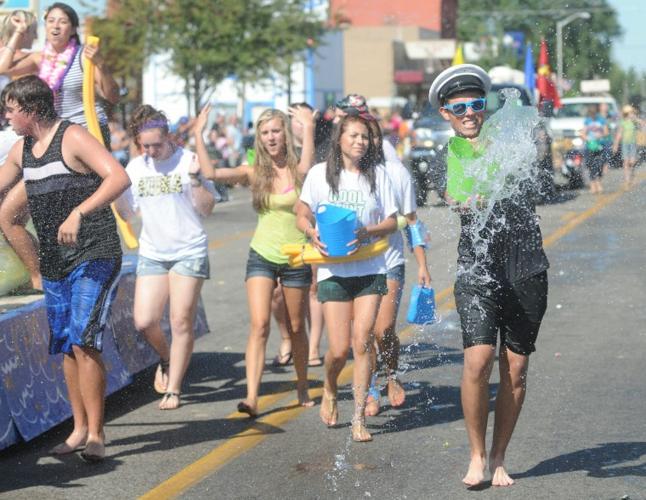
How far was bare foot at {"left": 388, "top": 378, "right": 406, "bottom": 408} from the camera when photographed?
26.4 feet

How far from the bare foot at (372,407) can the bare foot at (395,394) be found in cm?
22

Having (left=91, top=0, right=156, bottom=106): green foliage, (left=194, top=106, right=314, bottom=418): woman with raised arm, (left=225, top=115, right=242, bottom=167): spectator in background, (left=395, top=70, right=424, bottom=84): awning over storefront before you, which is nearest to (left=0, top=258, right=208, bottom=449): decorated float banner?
(left=194, top=106, right=314, bottom=418): woman with raised arm

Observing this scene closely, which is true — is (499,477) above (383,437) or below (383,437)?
above

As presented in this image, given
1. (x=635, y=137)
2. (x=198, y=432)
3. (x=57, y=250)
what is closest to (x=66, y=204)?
(x=57, y=250)

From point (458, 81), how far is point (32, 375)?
2919mm

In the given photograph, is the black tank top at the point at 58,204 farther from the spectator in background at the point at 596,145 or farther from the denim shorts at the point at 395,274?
the spectator in background at the point at 596,145

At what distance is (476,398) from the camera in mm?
5957

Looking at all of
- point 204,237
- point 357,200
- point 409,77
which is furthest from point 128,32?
point 409,77

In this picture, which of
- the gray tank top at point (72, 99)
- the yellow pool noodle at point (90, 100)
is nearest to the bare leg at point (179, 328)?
the yellow pool noodle at point (90, 100)

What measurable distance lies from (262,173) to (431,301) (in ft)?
4.18

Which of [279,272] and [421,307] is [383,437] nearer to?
[421,307]

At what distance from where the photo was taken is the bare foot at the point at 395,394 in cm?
804

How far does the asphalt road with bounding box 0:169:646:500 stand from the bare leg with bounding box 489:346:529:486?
0.31ft

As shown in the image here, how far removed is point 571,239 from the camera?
58.0 ft
